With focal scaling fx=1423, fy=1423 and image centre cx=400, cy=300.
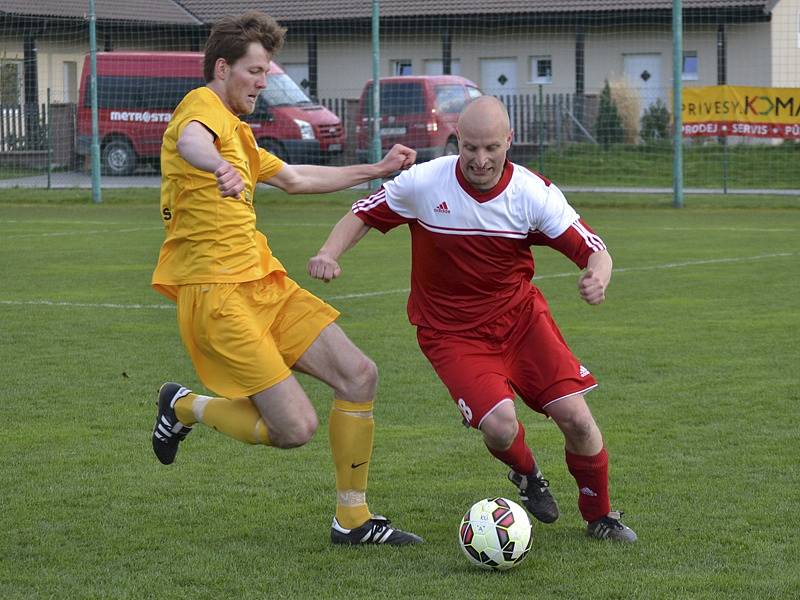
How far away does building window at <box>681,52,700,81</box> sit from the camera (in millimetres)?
39312

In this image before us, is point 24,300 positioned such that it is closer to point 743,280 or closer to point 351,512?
point 743,280

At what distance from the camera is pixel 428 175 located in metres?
5.38

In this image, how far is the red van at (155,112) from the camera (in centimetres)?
Result: 2741

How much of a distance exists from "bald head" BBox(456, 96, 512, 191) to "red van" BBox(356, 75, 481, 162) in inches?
867

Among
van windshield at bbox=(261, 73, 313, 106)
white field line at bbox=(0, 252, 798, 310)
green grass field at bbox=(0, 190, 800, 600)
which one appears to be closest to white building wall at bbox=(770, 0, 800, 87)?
van windshield at bbox=(261, 73, 313, 106)

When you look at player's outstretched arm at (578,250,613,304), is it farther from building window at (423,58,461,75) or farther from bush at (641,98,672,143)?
building window at (423,58,461,75)

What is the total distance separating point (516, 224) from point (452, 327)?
47 cm

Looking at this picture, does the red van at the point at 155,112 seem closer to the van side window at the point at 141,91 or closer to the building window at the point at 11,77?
the van side window at the point at 141,91

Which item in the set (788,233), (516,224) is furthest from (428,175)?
(788,233)

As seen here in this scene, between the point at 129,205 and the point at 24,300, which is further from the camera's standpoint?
the point at 129,205

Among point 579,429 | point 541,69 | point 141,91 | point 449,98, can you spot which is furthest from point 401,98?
point 579,429

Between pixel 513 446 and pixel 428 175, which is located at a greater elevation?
pixel 428 175

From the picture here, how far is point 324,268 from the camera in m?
5.12

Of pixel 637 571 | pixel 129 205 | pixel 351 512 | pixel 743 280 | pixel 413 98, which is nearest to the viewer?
pixel 637 571
